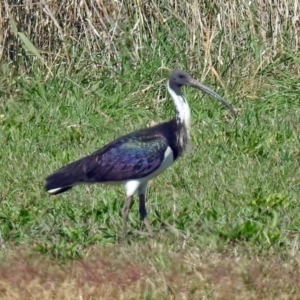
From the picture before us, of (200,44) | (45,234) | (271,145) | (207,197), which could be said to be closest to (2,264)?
(45,234)

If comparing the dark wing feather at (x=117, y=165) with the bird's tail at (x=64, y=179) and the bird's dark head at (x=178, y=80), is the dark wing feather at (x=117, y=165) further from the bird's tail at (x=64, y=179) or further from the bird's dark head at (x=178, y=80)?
the bird's dark head at (x=178, y=80)

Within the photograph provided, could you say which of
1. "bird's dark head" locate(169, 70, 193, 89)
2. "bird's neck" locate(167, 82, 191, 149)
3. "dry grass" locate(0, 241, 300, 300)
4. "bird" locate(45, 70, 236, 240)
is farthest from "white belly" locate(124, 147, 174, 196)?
"dry grass" locate(0, 241, 300, 300)

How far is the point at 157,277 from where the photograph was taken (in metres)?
5.64

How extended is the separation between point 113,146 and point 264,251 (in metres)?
1.31

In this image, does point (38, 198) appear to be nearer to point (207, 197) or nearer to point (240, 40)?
point (207, 197)

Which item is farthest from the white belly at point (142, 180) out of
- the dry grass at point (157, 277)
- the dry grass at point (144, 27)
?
the dry grass at point (144, 27)

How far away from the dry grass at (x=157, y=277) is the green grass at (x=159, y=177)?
0.27 meters

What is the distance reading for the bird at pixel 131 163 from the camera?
664 cm

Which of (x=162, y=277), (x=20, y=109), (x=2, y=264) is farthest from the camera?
(x=20, y=109)

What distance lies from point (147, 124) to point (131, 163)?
2676 millimetres

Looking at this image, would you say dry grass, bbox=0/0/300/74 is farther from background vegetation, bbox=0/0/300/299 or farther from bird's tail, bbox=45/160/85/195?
bird's tail, bbox=45/160/85/195

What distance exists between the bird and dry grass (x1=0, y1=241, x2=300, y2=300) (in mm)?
711

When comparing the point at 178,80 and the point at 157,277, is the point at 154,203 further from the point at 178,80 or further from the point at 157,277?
the point at 157,277

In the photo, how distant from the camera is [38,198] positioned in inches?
291
